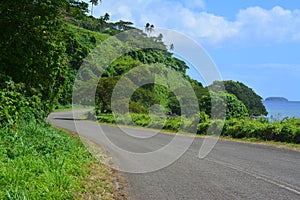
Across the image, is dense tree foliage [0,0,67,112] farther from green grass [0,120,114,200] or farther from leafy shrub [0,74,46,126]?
green grass [0,120,114,200]

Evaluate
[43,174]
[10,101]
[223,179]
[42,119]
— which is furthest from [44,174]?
[42,119]

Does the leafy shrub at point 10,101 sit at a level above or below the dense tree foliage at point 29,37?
below

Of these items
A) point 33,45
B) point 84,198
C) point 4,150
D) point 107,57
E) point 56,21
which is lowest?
point 84,198

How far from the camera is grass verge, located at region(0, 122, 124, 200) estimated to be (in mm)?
6371

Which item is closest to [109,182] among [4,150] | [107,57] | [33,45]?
[4,150]

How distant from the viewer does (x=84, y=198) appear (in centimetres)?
688

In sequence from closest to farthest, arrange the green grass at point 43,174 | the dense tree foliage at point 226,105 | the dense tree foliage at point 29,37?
the green grass at point 43,174, the dense tree foliage at point 29,37, the dense tree foliage at point 226,105

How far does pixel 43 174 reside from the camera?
747 centimetres

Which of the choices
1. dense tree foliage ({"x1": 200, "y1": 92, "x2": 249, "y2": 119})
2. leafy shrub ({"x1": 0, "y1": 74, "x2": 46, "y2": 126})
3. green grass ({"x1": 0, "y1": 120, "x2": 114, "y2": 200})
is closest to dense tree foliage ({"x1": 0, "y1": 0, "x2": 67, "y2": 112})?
leafy shrub ({"x1": 0, "y1": 74, "x2": 46, "y2": 126})

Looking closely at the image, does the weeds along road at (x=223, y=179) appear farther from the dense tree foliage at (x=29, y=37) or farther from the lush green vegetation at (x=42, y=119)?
the dense tree foliage at (x=29, y=37)

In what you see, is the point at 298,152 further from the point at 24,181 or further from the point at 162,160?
the point at 24,181

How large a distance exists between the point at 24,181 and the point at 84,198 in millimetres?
1144

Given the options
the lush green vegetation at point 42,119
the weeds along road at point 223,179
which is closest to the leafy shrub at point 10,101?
the lush green vegetation at point 42,119

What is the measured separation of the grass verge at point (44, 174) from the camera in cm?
637
